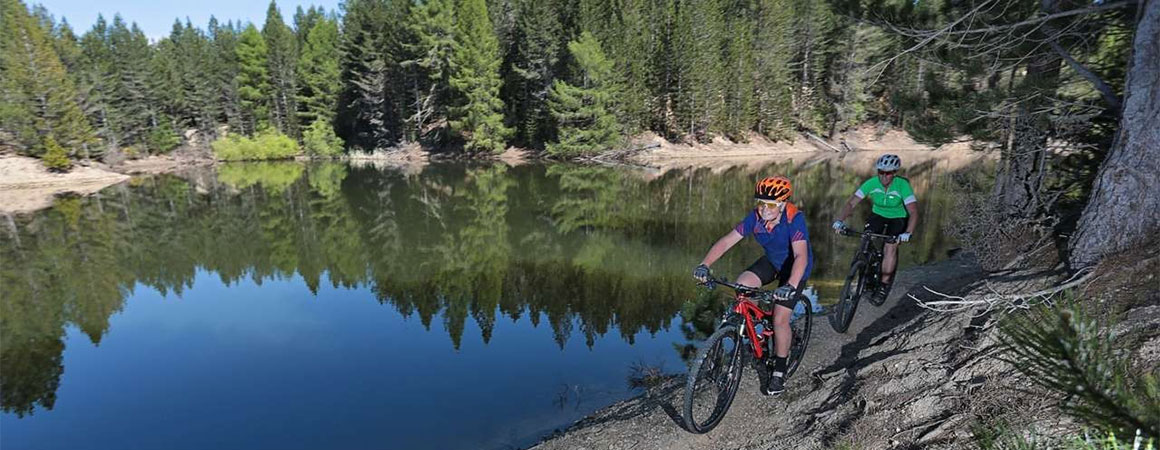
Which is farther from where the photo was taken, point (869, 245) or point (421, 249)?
point (421, 249)

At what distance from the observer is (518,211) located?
1013 inches

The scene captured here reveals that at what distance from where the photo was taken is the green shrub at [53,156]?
143ft

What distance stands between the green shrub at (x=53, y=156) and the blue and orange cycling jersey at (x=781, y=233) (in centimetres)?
5724

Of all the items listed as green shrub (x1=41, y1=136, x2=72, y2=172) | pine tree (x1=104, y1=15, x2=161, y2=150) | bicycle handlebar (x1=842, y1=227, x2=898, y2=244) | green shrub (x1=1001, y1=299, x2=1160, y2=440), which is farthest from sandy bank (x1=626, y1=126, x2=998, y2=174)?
pine tree (x1=104, y1=15, x2=161, y2=150)

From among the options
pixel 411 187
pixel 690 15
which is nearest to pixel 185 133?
pixel 411 187

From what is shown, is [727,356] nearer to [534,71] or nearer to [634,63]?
[634,63]

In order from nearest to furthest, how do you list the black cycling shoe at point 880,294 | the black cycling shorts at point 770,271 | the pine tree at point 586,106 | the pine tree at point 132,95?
the black cycling shorts at point 770,271
the black cycling shoe at point 880,294
the pine tree at point 586,106
the pine tree at point 132,95

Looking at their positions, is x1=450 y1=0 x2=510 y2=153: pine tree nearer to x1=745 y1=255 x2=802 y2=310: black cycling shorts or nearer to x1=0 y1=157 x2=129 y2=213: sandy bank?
x1=0 y1=157 x2=129 y2=213: sandy bank

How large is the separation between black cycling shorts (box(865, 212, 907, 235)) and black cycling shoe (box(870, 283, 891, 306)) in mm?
1010

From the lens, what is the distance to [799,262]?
5176mm

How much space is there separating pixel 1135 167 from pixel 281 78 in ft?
241

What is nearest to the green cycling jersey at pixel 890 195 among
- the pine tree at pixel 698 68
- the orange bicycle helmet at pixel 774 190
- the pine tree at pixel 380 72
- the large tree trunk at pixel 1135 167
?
the large tree trunk at pixel 1135 167

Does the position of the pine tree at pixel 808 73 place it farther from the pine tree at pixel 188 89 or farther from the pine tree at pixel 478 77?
the pine tree at pixel 188 89

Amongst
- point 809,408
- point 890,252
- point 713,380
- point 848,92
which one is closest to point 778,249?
point 713,380
